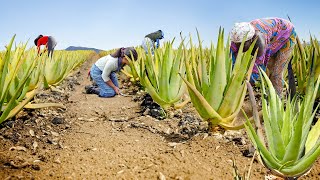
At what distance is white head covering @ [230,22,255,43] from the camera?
2.90 m

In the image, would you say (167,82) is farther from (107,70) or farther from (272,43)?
(107,70)

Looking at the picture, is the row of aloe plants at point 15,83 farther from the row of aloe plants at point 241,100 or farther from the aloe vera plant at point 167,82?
the row of aloe plants at point 241,100

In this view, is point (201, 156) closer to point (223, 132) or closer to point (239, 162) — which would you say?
point (239, 162)

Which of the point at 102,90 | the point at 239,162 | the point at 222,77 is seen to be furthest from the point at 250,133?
the point at 102,90

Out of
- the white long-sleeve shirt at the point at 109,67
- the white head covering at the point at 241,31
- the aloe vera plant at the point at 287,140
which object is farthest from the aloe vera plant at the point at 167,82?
the white long-sleeve shirt at the point at 109,67

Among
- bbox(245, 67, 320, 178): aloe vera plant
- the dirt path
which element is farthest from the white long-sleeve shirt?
bbox(245, 67, 320, 178): aloe vera plant

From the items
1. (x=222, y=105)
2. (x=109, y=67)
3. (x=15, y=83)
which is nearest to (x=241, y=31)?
(x=222, y=105)

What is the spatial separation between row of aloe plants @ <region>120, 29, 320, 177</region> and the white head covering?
18cm

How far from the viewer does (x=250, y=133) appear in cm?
149

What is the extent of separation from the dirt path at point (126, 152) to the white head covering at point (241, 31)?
0.81 meters

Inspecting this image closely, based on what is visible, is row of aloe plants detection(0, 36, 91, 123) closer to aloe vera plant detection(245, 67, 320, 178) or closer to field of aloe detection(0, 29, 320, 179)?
field of aloe detection(0, 29, 320, 179)

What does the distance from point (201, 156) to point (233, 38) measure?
1236mm

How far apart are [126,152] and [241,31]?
4.67 ft

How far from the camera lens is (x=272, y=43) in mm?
3354
